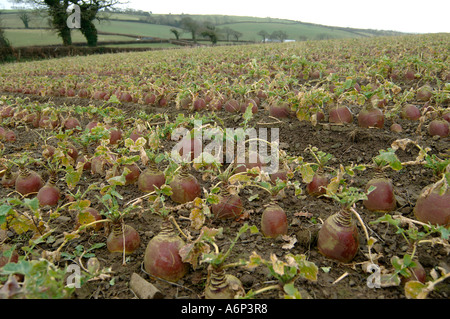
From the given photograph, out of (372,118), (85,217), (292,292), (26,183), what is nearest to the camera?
(292,292)

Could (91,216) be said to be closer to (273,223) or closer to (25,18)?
(273,223)

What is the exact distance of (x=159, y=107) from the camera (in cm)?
658

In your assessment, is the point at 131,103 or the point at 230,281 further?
the point at 131,103

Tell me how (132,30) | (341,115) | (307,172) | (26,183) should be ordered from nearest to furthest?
(307,172), (26,183), (341,115), (132,30)

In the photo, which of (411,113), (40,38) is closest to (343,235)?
(411,113)

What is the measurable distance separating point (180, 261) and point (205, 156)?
0.92m

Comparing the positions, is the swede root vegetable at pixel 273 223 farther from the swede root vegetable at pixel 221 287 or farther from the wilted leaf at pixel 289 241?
the swede root vegetable at pixel 221 287

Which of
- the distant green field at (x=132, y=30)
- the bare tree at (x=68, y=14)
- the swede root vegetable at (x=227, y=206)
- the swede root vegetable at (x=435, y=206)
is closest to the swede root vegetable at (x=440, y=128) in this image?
the swede root vegetable at (x=435, y=206)

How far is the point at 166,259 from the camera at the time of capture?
1.93 metres

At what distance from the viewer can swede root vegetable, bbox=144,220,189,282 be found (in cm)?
193

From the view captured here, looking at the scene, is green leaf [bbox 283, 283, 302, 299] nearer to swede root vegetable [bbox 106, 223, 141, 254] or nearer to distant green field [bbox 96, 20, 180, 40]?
swede root vegetable [bbox 106, 223, 141, 254]
